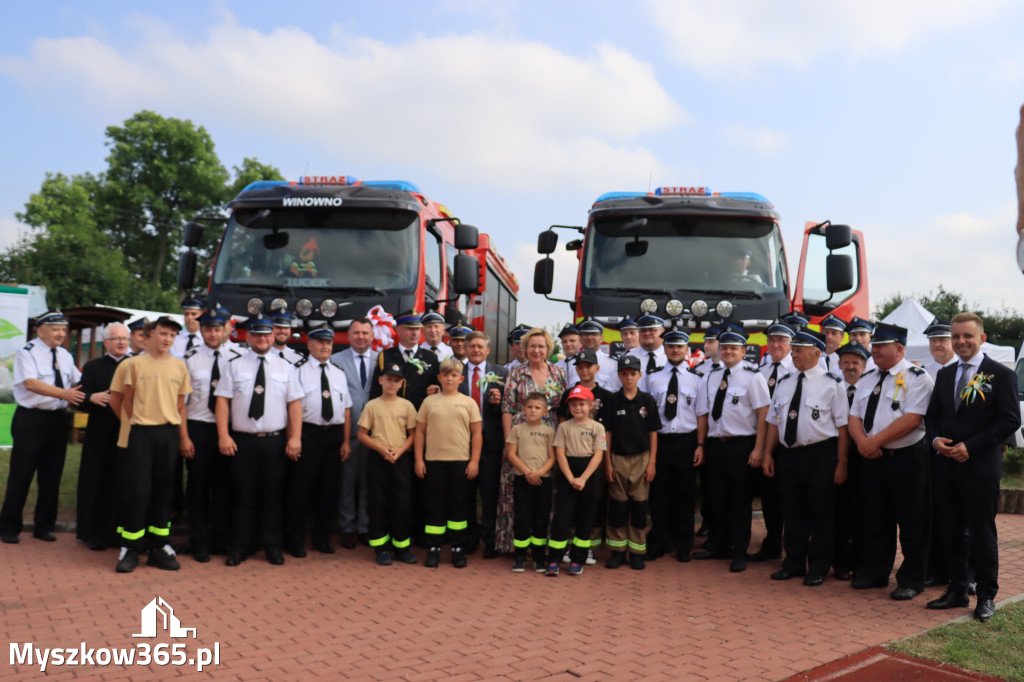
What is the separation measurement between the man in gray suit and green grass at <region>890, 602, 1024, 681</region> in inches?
187

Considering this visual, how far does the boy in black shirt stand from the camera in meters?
7.29

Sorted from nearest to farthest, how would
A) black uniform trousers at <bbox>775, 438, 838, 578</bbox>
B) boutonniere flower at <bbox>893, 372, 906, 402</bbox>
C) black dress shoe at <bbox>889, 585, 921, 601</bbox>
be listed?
black dress shoe at <bbox>889, 585, 921, 601</bbox>, boutonniere flower at <bbox>893, 372, 906, 402</bbox>, black uniform trousers at <bbox>775, 438, 838, 578</bbox>

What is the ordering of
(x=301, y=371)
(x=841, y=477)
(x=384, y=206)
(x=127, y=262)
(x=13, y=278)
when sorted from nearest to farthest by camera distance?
1. (x=841, y=477)
2. (x=301, y=371)
3. (x=384, y=206)
4. (x=13, y=278)
5. (x=127, y=262)

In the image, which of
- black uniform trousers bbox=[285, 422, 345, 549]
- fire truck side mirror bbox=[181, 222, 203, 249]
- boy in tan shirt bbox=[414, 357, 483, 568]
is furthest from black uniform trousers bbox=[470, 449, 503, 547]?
fire truck side mirror bbox=[181, 222, 203, 249]

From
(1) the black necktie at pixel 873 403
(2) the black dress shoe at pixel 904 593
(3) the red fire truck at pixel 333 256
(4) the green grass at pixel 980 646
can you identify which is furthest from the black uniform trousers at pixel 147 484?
(2) the black dress shoe at pixel 904 593

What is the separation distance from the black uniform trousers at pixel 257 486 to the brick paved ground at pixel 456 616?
24 centimetres

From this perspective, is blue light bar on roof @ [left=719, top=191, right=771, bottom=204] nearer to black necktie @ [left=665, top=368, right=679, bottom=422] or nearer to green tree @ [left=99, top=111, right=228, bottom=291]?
black necktie @ [left=665, top=368, right=679, bottom=422]

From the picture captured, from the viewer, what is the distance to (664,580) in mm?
6824

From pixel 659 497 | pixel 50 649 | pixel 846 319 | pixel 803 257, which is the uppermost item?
pixel 803 257

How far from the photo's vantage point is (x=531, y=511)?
712 centimetres

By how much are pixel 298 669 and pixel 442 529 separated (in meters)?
2.75

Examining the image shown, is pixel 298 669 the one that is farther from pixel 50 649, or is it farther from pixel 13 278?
pixel 13 278

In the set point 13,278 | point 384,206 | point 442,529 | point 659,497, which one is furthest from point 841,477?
point 13,278

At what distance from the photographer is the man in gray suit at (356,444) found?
782cm
